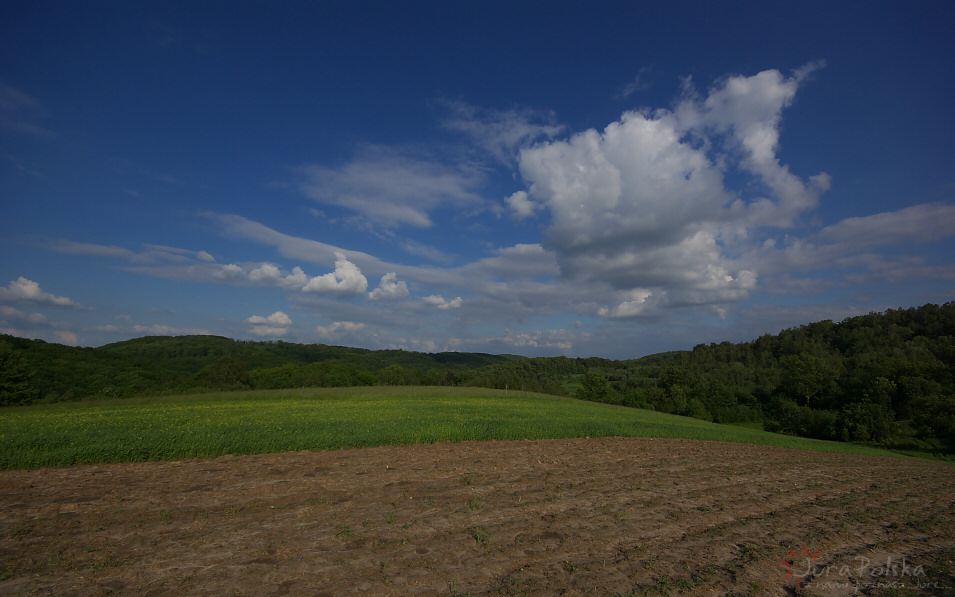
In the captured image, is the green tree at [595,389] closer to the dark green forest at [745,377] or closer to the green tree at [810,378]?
the dark green forest at [745,377]

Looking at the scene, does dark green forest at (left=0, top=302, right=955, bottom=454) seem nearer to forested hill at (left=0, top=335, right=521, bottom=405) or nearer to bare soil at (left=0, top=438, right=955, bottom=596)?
forested hill at (left=0, top=335, right=521, bottom=405)

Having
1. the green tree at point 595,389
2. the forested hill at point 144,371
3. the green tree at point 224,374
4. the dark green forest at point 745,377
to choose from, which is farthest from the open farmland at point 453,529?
the green tree at point 595,389

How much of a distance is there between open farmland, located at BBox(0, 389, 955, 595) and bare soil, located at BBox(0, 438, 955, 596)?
41mm

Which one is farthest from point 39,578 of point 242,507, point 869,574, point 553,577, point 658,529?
point 869,574

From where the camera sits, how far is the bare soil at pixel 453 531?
5.87 metres

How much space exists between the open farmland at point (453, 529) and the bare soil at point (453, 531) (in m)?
0.04

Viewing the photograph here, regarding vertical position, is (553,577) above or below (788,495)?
above

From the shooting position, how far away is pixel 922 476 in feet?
58.7

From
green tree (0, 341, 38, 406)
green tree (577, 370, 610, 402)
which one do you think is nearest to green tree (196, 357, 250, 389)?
green tree (0, 341, 38, 406)

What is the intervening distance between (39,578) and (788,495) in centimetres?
1689

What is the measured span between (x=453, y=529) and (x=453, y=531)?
0.10 m

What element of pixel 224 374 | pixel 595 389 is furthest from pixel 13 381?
pixel 595 389

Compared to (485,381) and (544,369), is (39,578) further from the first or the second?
(544,369)

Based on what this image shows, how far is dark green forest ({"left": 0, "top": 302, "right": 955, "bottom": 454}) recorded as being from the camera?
155 ft
